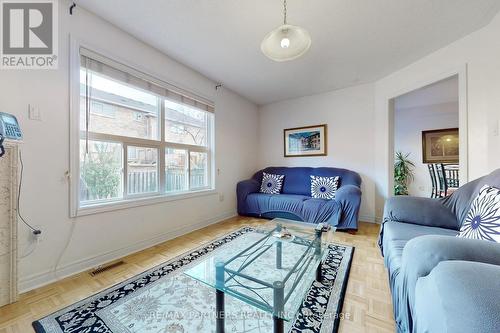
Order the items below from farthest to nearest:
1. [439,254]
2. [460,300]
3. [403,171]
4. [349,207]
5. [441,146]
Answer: [403,171], [441,146], [349,207], [439,254], [460,300]

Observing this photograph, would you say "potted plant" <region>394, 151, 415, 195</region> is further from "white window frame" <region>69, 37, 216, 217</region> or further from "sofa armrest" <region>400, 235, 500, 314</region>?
"sofa armrest" <region>400, 235, 500, 314</region>

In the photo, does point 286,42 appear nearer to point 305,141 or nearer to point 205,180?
point 205,180

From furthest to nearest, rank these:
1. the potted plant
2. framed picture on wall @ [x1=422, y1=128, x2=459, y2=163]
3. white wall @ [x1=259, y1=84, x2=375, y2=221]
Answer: the potted plant < framed picture on wall @ [x1=422, y1=128, x2=459, y2=163] < white wall @ [x1=259, y1=84, x2=375, y2=221]

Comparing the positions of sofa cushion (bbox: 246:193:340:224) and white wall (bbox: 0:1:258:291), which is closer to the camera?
white wall (bbox: 0:1:258:291)

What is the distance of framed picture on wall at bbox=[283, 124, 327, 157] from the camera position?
3691 mm

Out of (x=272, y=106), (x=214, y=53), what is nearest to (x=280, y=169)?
(x=272, y=106)

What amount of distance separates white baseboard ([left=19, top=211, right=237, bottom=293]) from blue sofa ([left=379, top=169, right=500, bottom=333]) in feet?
7.42

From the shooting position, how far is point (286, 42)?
1389 millimetres

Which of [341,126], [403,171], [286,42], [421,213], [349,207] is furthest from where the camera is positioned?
[403,171]

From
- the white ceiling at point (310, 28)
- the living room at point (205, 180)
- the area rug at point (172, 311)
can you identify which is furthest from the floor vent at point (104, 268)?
the white ceiling at point (310, 28)

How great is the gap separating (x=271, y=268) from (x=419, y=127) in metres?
5.04

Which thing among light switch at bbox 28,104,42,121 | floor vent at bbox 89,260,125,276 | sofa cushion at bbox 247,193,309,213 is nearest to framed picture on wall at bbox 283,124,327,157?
sofa cushion at bbox 247,193,309,213

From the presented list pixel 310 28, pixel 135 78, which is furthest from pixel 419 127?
pixel 135 78

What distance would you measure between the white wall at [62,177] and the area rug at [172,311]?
1.79 ft
